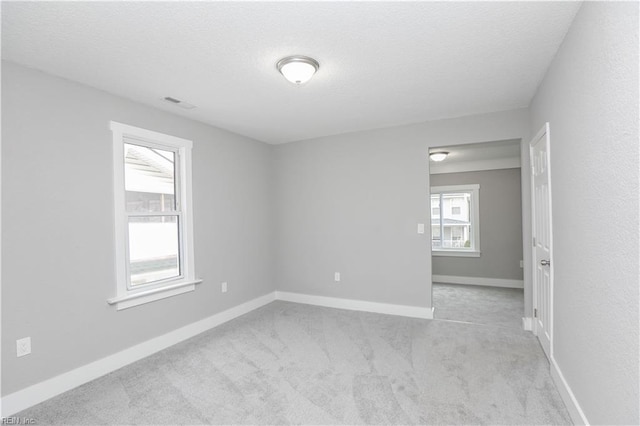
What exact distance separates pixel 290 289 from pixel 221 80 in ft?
10.7

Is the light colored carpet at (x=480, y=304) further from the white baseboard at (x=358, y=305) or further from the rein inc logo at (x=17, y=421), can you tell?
the rein inc logo at (x=17, y=421)

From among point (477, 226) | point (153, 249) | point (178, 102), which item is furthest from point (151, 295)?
point (477, 226)

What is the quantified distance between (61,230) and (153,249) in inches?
35.2

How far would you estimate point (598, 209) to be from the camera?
5.40ft

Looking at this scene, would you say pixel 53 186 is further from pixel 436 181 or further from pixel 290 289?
pixel 436 181

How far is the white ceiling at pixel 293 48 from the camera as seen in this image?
185 centimetres

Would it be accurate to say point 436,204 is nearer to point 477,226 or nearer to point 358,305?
point 477,226

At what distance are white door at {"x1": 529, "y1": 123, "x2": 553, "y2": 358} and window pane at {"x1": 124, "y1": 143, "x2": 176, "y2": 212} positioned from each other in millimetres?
3561

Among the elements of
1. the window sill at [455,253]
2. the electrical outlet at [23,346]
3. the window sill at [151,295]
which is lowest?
the electrical outlet at [23,346]

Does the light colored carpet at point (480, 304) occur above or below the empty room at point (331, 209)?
below

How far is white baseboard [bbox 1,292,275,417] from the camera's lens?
2.29 metres

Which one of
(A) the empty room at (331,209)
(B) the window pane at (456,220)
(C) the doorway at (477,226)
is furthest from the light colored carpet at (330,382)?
(B) the window pane at (456,220)

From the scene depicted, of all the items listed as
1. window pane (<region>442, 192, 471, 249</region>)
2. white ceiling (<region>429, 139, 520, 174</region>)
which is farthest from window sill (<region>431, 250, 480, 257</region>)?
white ceiling (<region>429, 139, 520, 174</region>)

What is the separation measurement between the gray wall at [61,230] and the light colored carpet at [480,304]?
332 centimetres
